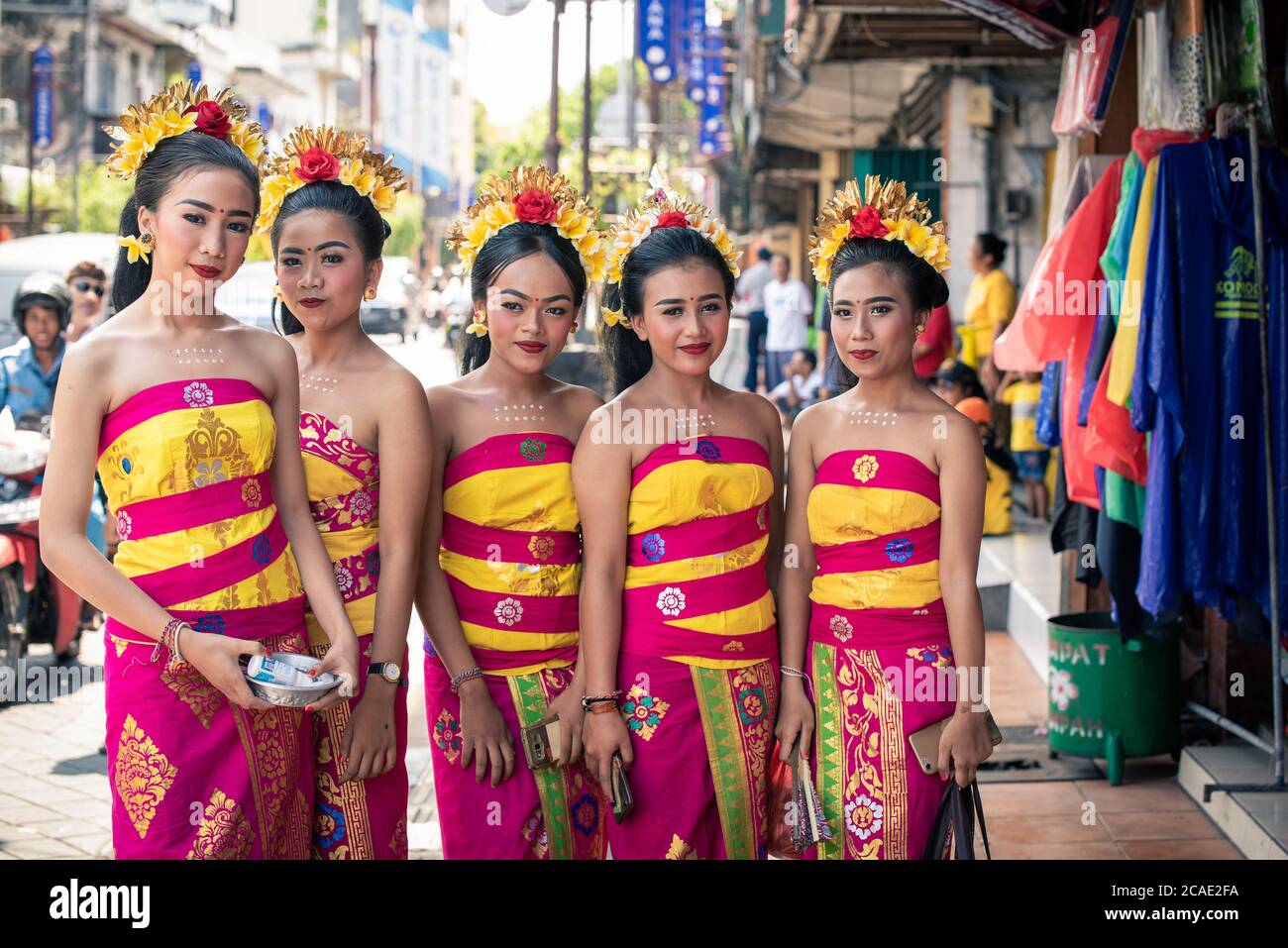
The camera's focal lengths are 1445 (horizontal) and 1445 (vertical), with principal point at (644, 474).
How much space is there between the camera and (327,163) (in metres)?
3.06

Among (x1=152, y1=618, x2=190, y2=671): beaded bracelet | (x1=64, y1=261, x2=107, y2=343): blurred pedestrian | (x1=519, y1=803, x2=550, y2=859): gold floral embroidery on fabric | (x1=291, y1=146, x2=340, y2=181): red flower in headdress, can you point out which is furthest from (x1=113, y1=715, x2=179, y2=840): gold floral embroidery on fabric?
(x1=64, y1=261, x2=107, y2=343): blurred pedestrian

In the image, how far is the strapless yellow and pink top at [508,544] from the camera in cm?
311

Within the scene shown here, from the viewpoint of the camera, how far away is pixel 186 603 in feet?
8.63

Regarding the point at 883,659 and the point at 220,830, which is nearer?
the point at 220,830

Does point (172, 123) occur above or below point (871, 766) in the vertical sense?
above

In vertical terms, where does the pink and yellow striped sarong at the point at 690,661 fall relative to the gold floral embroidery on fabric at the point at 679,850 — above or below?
above

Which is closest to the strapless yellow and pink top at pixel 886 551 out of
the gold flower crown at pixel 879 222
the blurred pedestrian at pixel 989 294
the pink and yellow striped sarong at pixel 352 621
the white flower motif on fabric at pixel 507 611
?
the gold flower crown at pixel 879 222

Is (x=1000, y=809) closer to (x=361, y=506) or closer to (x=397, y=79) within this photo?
(x=361, y=506)

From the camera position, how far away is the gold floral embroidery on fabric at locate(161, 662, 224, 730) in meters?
2.62

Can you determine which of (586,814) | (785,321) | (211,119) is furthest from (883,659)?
(785,321)

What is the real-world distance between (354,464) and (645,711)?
2.65 ft

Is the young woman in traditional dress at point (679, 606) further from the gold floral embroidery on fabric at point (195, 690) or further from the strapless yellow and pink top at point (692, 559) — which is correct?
the gold floral embroidery on fabric at point (195, 690)

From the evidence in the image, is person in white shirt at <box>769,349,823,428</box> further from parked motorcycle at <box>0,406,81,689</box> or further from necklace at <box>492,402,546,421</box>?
necklace at <box>492,402,546,421</box>

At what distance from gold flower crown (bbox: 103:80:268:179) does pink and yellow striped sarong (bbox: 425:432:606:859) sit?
0.81 metres
